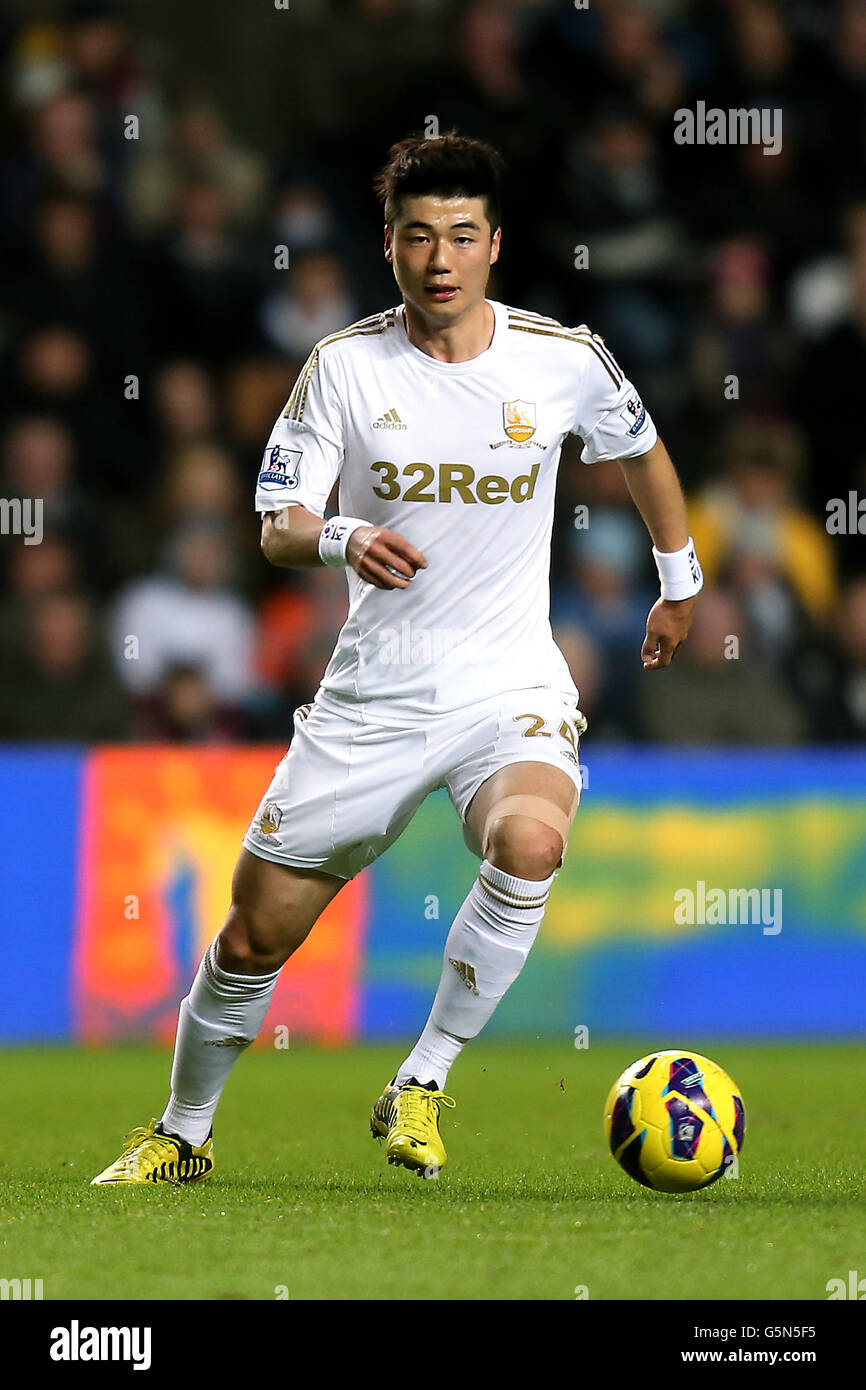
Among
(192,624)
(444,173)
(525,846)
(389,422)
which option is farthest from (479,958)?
(192,624)

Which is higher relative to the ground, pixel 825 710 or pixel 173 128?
pixel 173 128

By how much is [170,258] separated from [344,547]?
21.2ft

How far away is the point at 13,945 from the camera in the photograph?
858cm

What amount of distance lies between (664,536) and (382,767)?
1035 millimetres

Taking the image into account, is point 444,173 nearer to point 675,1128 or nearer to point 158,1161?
point 675,1128

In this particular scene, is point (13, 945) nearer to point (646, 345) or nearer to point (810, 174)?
point (646, 345)

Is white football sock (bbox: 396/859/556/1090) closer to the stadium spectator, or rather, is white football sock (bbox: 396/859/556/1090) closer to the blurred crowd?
the blurred crowd

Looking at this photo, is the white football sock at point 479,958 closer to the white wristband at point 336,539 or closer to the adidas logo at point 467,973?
the adidas logo at point 467,973

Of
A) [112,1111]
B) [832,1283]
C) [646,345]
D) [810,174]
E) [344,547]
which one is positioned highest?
[810,174]

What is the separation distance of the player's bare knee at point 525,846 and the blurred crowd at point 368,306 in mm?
4541

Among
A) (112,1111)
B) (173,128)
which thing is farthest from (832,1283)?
(173,128)

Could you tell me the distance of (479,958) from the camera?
16.7 feet

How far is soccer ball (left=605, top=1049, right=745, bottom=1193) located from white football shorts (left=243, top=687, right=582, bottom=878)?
0.74m

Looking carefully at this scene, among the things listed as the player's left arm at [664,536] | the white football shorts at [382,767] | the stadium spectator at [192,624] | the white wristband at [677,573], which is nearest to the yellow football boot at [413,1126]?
the white football shorts at [382,767]
